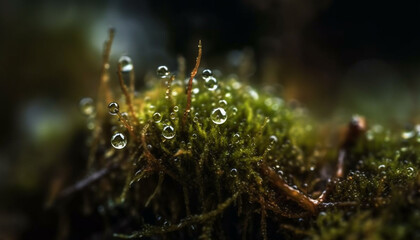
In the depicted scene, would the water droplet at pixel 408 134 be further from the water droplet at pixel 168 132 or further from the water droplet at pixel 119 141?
the water droplet at pixel 119 141

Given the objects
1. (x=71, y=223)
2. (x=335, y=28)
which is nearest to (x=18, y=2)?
(x=71, y=223)

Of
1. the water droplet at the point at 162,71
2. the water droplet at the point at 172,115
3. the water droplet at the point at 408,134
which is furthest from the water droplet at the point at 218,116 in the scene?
the water droplet at the point at 408,134

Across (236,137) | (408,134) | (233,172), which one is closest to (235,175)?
(233,172)

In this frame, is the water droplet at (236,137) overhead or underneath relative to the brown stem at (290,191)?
overhead

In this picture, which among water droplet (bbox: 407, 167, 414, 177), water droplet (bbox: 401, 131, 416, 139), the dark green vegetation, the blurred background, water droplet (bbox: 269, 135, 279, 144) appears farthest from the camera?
the blurred background

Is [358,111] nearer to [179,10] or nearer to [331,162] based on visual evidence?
[331,162]

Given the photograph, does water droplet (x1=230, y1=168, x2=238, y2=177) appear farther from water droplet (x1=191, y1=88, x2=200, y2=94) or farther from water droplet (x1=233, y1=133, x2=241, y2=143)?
water droplet (x1=191, y1=88, x2=200, y2=94)

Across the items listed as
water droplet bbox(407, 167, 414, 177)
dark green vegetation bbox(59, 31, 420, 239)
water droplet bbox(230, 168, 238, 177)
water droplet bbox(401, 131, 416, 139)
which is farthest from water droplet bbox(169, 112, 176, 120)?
water droplet bbox(401, 131, 416, 139)

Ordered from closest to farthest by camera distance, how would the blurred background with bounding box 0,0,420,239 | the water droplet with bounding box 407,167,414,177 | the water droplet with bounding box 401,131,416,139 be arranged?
the water droplet with bounding box 407,167,414,177, the water droplet with bounding box 401,131,416,139, the blurred background with bounding box 0,0,420,239
